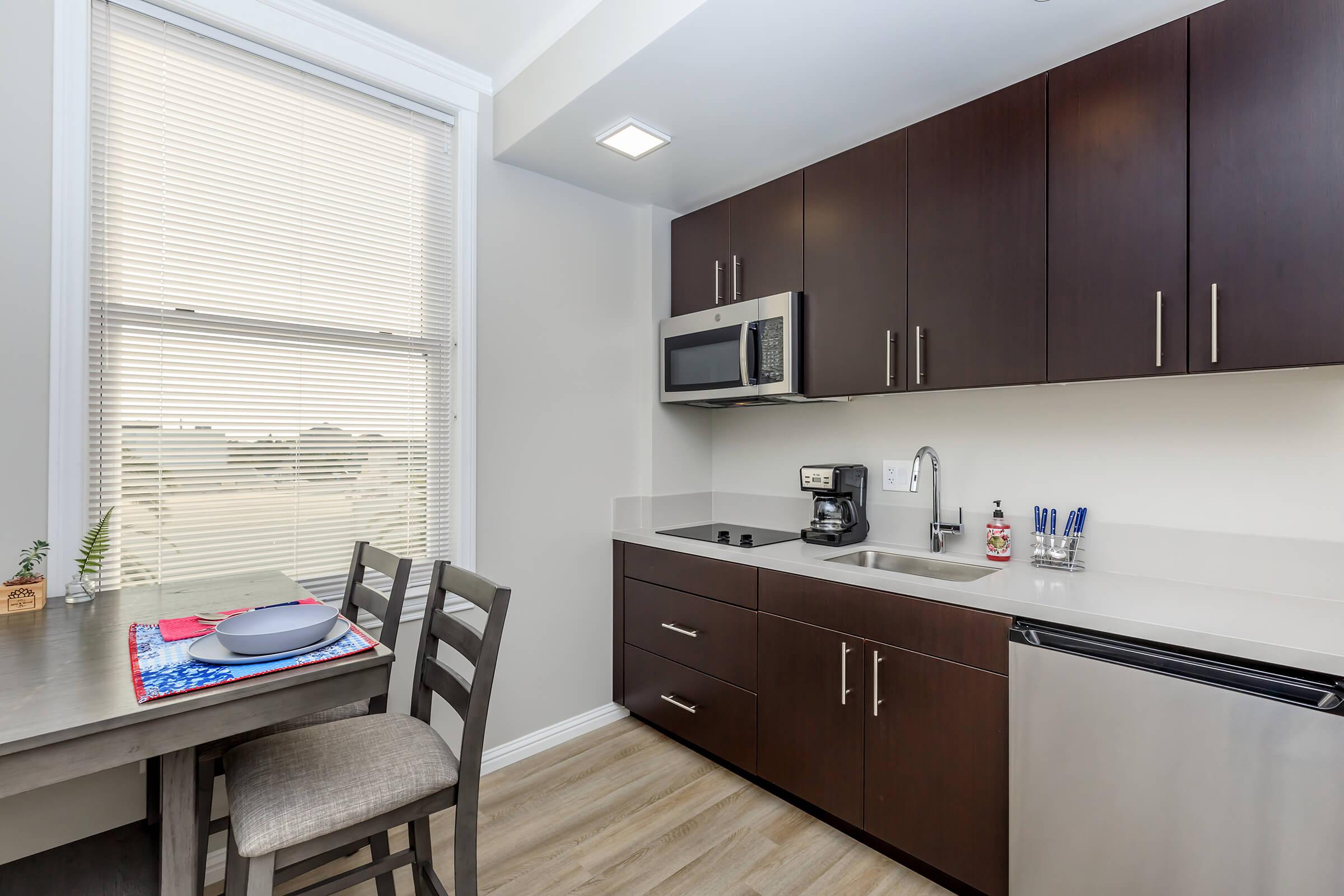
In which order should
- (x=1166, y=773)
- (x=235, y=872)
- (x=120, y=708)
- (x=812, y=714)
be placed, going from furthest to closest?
(x=812, y=714) → (x=1166, y=773) → (x=235, y=872) → (x=120, y=708)

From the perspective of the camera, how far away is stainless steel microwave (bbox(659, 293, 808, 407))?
2393 mm

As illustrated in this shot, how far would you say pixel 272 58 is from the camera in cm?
197

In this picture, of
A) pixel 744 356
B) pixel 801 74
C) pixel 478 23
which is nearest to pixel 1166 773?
pixel 744 356

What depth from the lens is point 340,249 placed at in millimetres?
2125

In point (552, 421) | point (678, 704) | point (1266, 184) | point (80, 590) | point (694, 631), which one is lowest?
point (678, 704)

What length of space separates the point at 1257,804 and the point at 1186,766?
0.37ft

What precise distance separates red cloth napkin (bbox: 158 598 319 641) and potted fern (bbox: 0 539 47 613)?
367 mm

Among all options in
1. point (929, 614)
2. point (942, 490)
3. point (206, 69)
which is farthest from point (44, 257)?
point (942, 490)

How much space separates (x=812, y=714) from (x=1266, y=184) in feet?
5.98

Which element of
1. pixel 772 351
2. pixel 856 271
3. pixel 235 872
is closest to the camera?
pixel 235 872

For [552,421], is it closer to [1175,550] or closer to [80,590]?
[80,590]

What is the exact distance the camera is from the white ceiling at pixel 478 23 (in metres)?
2.00

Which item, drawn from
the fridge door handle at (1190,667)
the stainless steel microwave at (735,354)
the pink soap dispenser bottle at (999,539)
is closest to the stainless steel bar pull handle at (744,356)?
the stainless steel microwave at (735,354)

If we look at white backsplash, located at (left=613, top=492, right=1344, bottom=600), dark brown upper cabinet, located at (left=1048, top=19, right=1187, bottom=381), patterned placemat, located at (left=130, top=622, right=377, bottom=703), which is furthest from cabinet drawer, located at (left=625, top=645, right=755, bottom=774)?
dark brown upper cabinet, located at (left=1048, top=19, right=1187, bottom=381)
